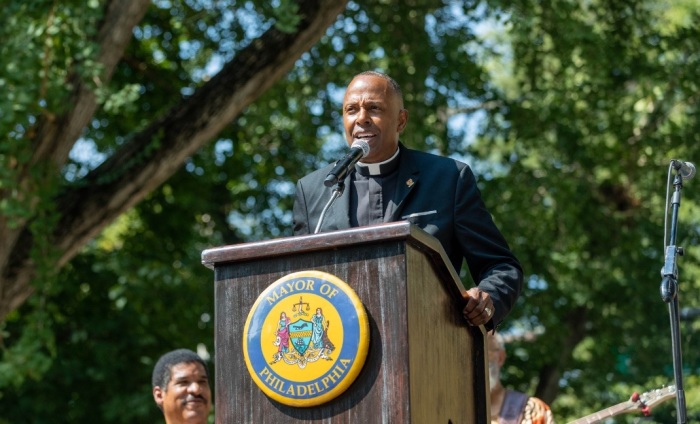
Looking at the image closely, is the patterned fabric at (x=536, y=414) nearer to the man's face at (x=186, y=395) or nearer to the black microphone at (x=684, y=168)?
the man's face at (x=186, y=395)

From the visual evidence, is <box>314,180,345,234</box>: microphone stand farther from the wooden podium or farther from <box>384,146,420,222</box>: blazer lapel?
the wooden podium

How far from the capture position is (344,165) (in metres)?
3.77

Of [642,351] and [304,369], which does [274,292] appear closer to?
[304,369]

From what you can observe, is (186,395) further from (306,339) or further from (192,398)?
(306,339)

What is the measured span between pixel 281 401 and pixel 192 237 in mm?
10286

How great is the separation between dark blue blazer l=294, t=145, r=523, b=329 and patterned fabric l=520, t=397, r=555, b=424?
3.26 m

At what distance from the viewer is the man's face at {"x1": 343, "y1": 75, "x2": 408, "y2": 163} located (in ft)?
13.4

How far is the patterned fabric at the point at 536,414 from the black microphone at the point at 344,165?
12.0 ft

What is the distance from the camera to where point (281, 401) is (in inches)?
131

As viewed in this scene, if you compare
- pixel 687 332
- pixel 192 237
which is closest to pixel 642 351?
pixel 687 332

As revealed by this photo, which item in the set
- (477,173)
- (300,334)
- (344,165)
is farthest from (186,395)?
(477,173)

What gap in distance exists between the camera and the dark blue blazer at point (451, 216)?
3.99m

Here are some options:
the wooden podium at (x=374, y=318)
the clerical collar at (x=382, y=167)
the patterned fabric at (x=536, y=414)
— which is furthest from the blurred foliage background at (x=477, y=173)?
the wooden podium at (x=374, y=318)

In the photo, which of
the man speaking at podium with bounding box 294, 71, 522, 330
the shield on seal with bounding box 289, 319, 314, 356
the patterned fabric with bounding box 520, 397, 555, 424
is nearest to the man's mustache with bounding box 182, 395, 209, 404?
the patterned fabric with bounding box 520, 397, 555, 424
